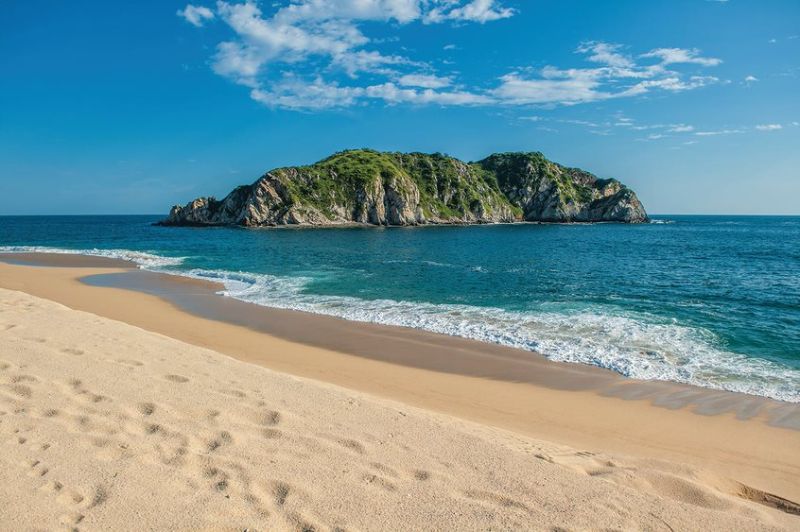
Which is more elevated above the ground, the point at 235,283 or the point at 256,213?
the point at 256,213

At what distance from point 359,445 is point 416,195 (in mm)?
126701

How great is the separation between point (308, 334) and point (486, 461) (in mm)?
11028

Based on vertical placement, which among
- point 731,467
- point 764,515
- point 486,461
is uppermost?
point 486,461

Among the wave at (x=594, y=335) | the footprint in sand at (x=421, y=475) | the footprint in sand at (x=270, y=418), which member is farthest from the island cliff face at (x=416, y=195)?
the footprint in sand at (x=421, y=475)

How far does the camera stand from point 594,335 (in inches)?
616

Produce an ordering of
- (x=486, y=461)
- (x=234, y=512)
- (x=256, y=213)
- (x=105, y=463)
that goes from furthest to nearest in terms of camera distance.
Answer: (x=256, y=213) < (x=486, y=461) < (x=105, y=463) < (x=234, y=512)

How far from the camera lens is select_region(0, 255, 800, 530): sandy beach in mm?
4473

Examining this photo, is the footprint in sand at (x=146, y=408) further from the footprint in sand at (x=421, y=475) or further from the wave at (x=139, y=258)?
the wave at (x=139, y=258)

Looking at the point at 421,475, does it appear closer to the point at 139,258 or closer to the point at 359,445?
the point at 359,445

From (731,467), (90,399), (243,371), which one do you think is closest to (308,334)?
(243,371)

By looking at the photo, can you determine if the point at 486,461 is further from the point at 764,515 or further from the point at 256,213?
the point at 256,213

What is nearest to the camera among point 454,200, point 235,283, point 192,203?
point 235,283

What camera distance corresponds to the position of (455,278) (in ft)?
96.6

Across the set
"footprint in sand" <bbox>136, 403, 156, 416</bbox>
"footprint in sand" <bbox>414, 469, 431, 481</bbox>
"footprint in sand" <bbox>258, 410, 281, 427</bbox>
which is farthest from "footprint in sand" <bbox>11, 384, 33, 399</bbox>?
"footprint in sand" <bbox>414, 469, 431, 481</bbox>
